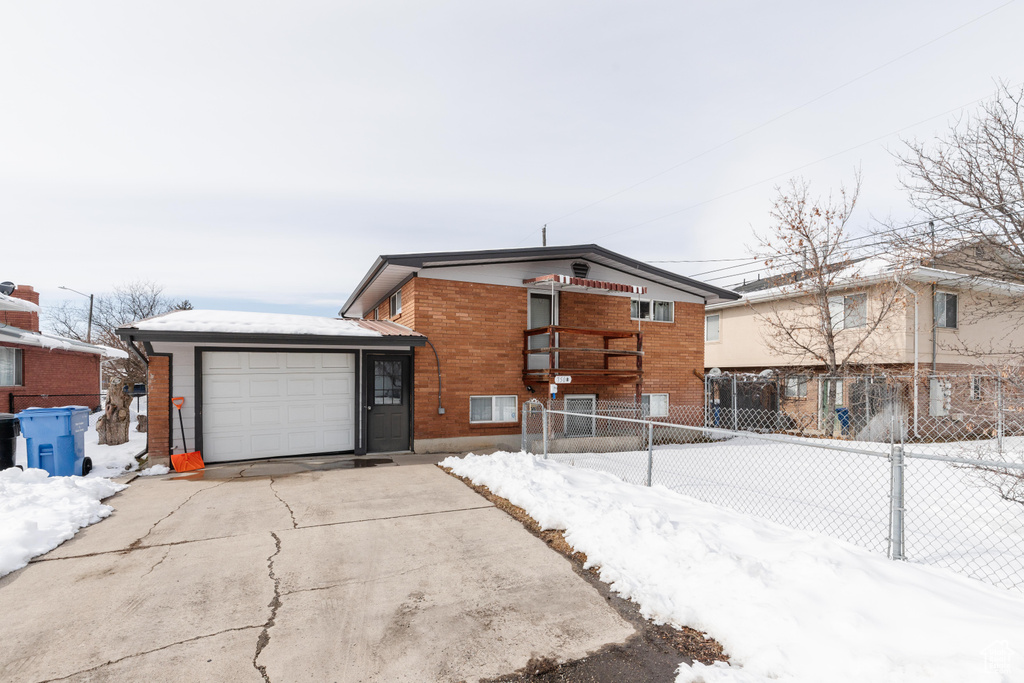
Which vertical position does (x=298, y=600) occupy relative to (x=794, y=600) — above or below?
below

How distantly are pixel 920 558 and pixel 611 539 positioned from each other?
315 centimetres

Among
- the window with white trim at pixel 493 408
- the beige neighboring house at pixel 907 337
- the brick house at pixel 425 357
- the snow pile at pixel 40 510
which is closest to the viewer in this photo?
the snow pile at pixel 40 510

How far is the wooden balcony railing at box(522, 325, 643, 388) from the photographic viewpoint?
12508mm

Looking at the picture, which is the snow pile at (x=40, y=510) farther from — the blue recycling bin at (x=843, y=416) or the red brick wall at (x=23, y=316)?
the red brick wall at (x=23, y=316)

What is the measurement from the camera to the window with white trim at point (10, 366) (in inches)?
720

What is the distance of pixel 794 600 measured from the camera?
3.56m

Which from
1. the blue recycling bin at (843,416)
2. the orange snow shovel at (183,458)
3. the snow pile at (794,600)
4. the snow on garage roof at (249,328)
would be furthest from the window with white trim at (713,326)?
the orange snow shovel at (183,458)

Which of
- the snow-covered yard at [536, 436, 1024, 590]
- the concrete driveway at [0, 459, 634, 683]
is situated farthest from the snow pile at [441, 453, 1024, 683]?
the snow-covered yard at [536, 436, 1024, 590]

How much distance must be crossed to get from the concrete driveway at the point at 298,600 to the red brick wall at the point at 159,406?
12.9 ft

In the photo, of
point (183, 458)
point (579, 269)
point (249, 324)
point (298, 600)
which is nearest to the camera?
point (298, 600)

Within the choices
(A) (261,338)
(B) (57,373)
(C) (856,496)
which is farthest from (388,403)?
(B) (57,373)

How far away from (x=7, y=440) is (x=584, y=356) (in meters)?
11.7

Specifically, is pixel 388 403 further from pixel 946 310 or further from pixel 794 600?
pixel 946 310

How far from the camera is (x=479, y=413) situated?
12672 millimetres
